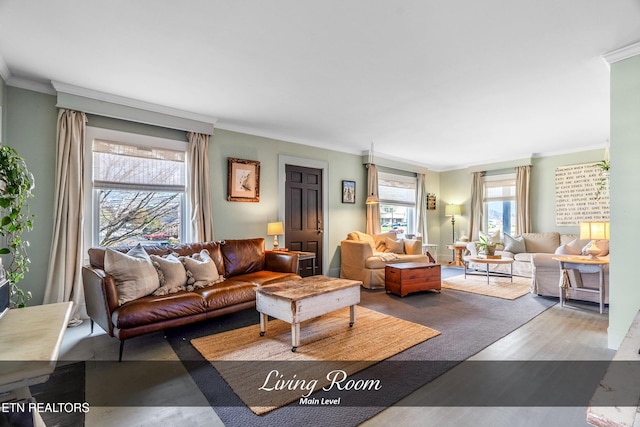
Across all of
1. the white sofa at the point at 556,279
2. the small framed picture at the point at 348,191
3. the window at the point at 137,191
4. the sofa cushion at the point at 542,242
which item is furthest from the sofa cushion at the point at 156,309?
the sofa cushion at the point at 542,242

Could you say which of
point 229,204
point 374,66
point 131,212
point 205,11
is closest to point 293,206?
point 229,204

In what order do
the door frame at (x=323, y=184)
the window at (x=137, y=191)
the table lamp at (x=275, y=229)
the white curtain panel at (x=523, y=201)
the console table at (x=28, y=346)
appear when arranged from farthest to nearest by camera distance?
the white curtain panel at (x=523, y=201) → the door frame at (x=323, y=184) → the table lamp at (x=275, y=229) → the window at (x=137, y=191) → the console table at (x=28, y=346)

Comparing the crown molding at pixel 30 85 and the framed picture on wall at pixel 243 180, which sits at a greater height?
the crown molding at pixel 30 85

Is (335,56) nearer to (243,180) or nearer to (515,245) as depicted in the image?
(243,180)

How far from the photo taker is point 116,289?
8.68 feet

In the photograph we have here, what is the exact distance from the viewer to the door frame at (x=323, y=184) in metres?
5.17

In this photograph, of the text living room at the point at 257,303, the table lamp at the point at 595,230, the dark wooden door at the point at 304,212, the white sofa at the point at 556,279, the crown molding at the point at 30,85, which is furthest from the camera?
the dark wooden door at the point at 304,212

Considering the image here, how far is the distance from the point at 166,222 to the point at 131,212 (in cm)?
43

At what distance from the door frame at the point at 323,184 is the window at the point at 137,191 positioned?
1537 mm

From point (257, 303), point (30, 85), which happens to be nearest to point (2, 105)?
point (30, 85)

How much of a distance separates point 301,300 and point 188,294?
1.14 meters

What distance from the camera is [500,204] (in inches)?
289

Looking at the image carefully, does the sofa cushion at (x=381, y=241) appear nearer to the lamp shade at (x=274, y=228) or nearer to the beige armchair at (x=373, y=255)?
the beige armchair at (x=373, y=255)

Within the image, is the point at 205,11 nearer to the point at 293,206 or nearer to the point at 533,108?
the point at 293,206
